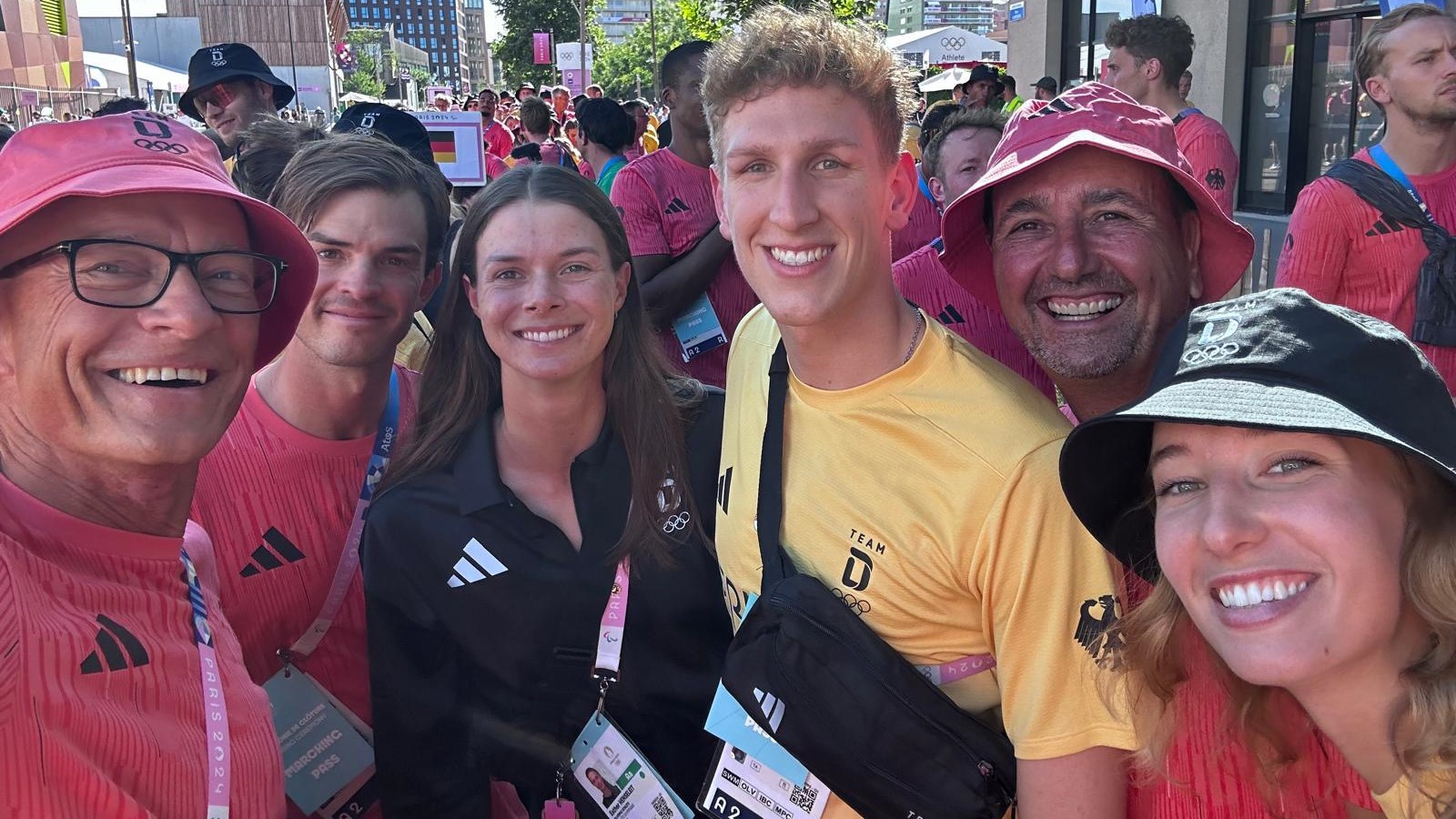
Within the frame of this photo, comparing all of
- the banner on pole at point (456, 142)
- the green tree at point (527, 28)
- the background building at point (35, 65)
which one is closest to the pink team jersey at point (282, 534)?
the banner on pole at point (456, 142)

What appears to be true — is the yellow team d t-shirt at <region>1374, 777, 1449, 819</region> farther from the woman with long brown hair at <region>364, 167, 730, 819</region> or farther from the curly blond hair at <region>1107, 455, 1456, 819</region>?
the woman with long brown hair at <region>364, 167, 730, 819</region>

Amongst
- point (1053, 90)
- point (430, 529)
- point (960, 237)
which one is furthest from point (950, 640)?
point (1053, 90)

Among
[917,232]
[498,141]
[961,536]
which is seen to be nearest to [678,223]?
[917,232]

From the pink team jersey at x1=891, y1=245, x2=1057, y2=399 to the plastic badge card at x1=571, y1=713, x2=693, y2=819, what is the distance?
127 cm

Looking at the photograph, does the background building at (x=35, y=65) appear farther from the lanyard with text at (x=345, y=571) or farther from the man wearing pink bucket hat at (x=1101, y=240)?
the man wearing pink bucket hat at (x=1101, y=240)

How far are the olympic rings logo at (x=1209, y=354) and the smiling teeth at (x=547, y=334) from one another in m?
1.49

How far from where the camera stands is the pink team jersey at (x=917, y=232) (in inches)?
183

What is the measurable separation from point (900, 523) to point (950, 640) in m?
0.23

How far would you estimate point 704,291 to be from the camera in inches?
175

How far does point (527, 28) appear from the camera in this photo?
217 feet

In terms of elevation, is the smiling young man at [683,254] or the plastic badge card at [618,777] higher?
the smiling young man at [683,254]

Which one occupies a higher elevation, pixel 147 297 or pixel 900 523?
pixel 147 297

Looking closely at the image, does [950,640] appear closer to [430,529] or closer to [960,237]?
→ [960,237]

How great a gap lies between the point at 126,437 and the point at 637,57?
68906mm
